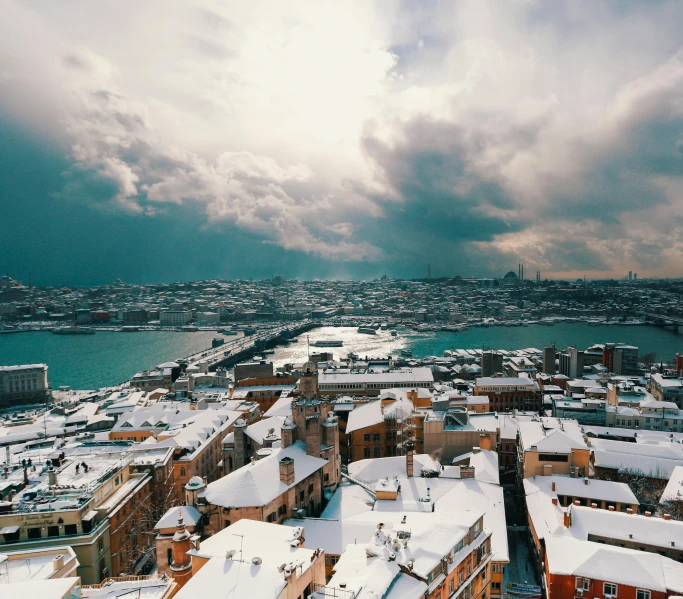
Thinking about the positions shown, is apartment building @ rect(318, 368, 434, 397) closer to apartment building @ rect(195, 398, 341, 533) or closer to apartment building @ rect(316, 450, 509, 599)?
apartment building @ rect(316, 450, 509, 599)

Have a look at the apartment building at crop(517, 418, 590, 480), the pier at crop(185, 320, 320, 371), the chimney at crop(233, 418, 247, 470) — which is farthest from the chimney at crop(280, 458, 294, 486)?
→ the pier at crop(185, 320, 320, 371)

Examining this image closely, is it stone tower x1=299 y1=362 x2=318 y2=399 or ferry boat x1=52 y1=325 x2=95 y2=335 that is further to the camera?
ferry boat x1=52 y1=325 x2=95 y2=335

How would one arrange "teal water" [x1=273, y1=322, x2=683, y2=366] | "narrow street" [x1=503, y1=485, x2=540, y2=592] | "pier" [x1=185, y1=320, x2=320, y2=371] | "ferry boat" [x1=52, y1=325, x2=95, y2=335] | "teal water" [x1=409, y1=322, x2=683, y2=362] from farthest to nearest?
1. "ferry boat" [x1=52, y1=325, x2=95, y2=335]
2. "teal water" [x1=409, y1=322, x2=683, y2=362]
3. "teal water" [x1=273, y1=322, x2=683, y2=366]
4. "pier" [x1=185, y1=320, x2=320, y2=371]
5. "narrow street" [x1=503, y1=485, x2=540, y2=592]

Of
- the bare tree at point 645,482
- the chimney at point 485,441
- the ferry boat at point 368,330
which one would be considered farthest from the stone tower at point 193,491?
the ferry boat at point 368,330

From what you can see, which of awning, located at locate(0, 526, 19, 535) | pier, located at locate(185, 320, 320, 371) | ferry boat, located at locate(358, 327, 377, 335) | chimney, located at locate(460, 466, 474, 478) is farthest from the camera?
ferry boat, located at locate(358, 327, 377, 335)

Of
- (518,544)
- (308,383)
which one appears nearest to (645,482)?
(518,544)

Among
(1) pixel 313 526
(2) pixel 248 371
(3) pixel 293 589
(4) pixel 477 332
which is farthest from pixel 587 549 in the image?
(4) pixel 477 332

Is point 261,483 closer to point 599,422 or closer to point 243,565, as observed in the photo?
point 243,565
